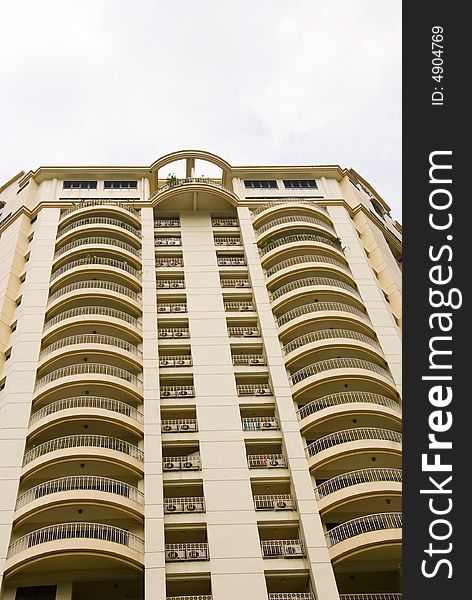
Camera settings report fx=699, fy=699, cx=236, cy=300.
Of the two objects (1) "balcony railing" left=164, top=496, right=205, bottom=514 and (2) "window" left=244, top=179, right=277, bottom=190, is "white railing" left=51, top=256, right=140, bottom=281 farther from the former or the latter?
(1) "balcony railing" left=164, top=496, right=205, bottom=514

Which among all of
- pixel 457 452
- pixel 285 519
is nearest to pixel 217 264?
pixel 285 519

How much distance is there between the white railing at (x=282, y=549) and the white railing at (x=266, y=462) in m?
3.26

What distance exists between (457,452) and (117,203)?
1304 inches

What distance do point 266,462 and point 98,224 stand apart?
18675 mm

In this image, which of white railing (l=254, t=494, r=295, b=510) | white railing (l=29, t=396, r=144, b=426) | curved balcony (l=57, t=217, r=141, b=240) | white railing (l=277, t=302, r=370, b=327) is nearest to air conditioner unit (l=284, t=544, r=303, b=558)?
white railing (l=254, t=494, r=295, b=510)

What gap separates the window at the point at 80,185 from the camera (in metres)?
46.4

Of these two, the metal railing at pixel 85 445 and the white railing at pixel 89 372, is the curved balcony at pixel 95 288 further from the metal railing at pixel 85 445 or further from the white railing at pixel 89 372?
the metal railing at pixel 85 445

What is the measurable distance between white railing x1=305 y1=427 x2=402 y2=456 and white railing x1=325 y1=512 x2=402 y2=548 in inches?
144

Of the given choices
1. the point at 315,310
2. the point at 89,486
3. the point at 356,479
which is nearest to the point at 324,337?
the point at 315,310

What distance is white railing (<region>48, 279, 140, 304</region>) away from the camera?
3638cm

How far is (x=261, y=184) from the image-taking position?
47938 millimetres

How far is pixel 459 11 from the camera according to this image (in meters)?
15.8

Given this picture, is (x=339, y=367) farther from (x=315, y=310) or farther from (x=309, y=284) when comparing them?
(x=309, y=284)

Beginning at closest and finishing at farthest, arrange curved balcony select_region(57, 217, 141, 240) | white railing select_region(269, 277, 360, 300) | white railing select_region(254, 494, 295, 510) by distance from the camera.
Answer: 1. white railing select_region(254, 494, 295, 510)
2. white railing select_region(269, 277, 360, 300)
3. curved balcony select_region(57, 217, 141, 240)
